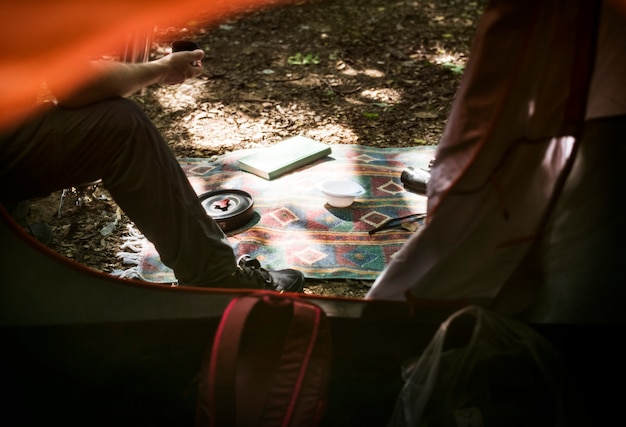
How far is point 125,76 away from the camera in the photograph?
6.65 ft

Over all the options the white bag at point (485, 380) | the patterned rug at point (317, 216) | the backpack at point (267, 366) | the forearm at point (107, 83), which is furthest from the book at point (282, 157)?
the white bag at point (485, 380)

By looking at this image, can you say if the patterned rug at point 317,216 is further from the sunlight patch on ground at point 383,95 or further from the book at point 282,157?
the sunlight patch on ground at point 383,95

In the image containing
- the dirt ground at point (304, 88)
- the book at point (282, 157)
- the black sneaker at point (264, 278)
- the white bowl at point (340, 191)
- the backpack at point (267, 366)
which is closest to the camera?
the backpack at point (267, 366)

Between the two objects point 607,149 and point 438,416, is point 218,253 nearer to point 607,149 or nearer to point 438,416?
point 438,416

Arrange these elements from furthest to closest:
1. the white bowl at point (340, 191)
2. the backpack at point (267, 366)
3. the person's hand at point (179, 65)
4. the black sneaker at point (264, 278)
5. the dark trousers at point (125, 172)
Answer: the white bowl at point (340, 191)
the black sneaker at point (264, 278)
the person's hand at point (179, 65)
the dark trousers at point (125, 172)
the backpack at point (267, 366)

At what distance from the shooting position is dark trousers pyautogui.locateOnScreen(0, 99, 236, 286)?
191 cm

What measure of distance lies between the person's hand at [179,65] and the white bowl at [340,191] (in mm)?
1068

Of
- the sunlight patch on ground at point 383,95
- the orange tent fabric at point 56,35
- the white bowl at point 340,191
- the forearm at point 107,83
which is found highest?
the orange tent fabric at point 56,35

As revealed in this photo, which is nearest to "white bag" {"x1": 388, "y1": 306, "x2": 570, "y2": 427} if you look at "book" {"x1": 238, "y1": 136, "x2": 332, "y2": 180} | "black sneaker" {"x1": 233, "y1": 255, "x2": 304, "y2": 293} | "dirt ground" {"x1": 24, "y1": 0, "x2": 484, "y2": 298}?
"black sneaker" {"x1": 233, "y1": 255, "x2": 304, "y2": 293}

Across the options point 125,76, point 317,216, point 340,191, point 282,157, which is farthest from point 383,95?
point 125,76

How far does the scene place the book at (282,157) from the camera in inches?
135

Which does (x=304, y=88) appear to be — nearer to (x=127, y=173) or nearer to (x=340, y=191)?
(x=340, y=191)

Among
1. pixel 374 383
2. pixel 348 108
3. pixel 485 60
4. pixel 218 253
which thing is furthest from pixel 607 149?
pixel 348 108

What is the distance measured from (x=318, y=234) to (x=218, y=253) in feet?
2.75
